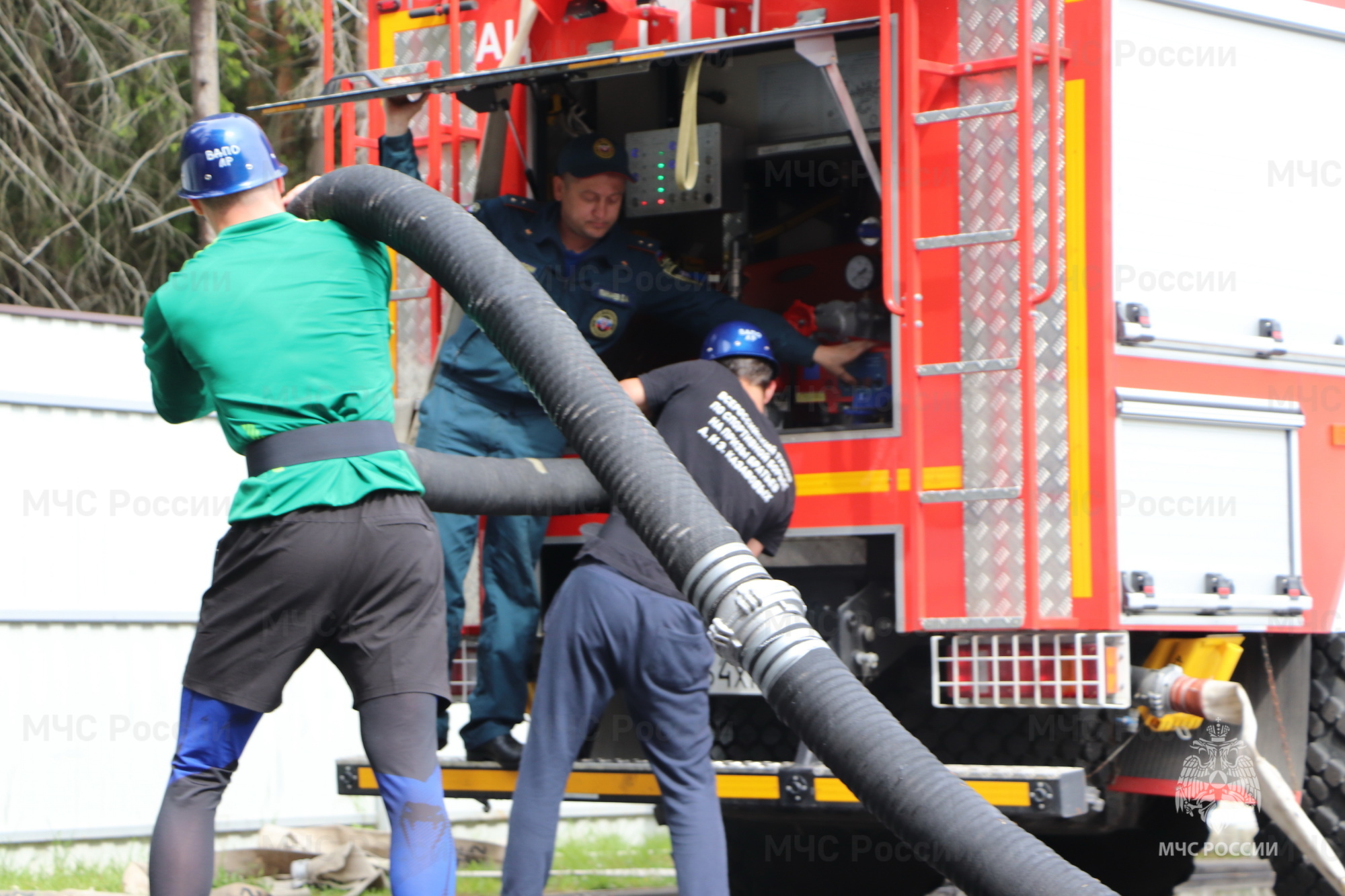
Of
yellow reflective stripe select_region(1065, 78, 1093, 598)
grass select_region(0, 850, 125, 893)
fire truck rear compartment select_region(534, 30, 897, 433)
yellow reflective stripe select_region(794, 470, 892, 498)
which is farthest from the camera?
grass select_region(0, 850, 125, 893)

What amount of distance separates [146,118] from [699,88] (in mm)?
9201

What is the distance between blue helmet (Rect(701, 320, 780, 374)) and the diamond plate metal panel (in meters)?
0.75

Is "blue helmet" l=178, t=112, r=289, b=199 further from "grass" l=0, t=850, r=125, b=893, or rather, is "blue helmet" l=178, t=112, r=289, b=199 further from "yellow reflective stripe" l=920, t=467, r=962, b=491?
"grass" l=0, t=850, r=125, b=893

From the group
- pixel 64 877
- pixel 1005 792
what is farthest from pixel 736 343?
pixel 64 877

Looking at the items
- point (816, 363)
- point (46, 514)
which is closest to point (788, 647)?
point (816, 363)

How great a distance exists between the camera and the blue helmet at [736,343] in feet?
18.2

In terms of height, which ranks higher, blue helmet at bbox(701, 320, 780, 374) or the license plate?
blue helmet at bbox(701, 320, 780, 374)

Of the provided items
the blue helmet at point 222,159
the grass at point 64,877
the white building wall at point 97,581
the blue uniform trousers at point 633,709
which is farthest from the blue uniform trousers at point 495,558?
the white building wall at point 97,581

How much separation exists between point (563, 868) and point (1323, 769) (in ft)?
13.9

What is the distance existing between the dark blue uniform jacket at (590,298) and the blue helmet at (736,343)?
354 millimetres

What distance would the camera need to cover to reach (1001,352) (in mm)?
4969

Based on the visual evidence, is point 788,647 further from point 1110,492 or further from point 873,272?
point 873,272

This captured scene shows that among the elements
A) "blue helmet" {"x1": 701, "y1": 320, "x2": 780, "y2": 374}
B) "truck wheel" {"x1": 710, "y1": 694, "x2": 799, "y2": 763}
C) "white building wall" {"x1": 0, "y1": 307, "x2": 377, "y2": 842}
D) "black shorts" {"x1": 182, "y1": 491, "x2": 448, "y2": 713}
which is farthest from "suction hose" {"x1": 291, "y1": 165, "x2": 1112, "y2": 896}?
"white building wall" {"x1": 0, "y1": 307, "x2": 377, "y2": 842}

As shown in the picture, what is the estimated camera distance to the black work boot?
19.0 feet
